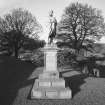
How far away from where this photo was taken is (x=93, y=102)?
9.23m

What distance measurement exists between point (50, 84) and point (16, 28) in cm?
3317

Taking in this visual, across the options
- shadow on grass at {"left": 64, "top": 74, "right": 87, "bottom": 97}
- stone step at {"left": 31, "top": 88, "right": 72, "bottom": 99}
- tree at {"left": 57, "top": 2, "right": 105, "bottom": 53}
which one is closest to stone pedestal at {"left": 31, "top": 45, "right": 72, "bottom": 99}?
stone step at {"left": 31, "top": 88, "right": 72, "bottom": 99}

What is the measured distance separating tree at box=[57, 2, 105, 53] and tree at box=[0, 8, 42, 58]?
8289mm

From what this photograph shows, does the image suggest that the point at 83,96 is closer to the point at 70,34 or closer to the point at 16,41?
the point at 70,34

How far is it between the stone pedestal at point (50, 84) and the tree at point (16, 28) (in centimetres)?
3011

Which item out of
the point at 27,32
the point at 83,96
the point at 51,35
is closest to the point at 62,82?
the point at 83,96

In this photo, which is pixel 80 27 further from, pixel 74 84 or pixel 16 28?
pixel 74 84

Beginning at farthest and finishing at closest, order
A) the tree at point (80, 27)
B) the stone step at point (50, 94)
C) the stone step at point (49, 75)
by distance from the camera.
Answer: the tree at point (80, 27) → the stone step at point (49, 75) → the stone step at point (50, 94)

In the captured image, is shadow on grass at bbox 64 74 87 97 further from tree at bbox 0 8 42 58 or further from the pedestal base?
tree at bbox 0 8 42 58

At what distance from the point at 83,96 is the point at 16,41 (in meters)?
32.9

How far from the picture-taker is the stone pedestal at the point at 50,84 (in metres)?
10.1

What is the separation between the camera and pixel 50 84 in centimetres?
1073

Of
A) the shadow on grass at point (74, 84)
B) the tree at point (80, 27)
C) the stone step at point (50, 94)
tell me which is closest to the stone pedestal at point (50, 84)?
the stone step at point (50, 94)

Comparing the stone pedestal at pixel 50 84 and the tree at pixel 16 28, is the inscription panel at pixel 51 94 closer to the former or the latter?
the stone pedestal at pixel 50 84
